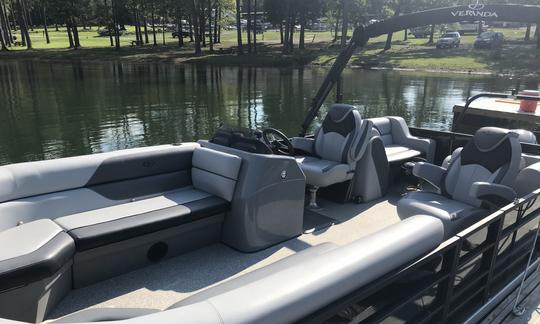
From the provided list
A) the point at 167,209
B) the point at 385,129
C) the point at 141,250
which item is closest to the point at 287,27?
the point at 385,129

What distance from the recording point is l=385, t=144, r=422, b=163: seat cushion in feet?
16.4

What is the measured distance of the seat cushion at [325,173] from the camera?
422 centimetres

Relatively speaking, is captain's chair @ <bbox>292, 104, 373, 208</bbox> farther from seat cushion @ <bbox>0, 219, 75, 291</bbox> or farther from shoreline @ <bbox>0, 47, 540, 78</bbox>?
shoreline @ <bbox>0, 47, 540, 78</bbox>

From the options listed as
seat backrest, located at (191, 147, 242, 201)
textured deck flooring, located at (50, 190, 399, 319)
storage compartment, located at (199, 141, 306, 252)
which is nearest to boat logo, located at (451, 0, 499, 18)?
textured deck flooring, located at (50, 190, 399, 319)

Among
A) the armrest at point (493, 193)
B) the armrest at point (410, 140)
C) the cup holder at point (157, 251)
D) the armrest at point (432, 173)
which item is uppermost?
the armrest at point (493, 193)

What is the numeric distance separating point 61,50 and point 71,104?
2715cm

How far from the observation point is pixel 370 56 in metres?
33.2

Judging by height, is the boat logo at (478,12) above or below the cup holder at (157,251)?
above

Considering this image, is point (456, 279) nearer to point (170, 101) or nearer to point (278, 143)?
point (278, 143)

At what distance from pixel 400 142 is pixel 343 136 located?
1.38 metres

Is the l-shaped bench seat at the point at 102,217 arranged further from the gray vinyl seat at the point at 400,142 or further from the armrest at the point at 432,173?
the gray vinyl seat at the point at 400,142

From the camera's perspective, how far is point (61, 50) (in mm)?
38781

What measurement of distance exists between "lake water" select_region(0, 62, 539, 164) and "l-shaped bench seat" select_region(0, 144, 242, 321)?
7349mm

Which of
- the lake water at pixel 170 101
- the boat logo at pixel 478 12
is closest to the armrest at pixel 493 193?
the boat logo at pixel 478 12
